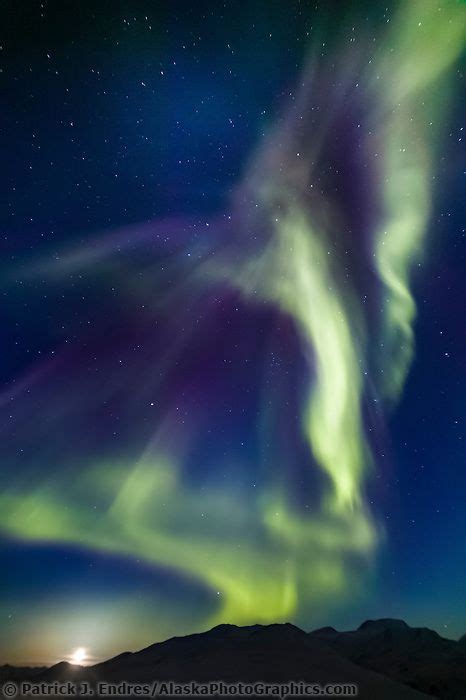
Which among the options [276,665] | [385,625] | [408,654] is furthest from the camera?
[385,625]

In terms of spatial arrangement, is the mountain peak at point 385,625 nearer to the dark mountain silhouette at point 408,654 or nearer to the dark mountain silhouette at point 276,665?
the dark mountain silhouette at point 408,654

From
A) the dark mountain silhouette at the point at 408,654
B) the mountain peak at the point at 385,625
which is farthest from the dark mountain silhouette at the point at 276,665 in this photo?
the mountain peak at the point at 385,625

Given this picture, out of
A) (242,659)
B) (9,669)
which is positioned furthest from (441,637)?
(9,669)

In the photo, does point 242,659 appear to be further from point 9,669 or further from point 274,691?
point 9,669

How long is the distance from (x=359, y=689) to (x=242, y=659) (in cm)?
2002

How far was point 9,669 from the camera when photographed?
10206cm

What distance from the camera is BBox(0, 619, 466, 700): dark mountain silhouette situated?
61500mm

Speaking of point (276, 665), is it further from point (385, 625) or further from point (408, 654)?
point (385, 625)

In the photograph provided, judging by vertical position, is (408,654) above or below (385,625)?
below

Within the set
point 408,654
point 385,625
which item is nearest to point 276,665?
point 408,654

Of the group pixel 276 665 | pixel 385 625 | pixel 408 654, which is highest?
pixel 385 625

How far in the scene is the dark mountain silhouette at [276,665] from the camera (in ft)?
202

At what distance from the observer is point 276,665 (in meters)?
67.3

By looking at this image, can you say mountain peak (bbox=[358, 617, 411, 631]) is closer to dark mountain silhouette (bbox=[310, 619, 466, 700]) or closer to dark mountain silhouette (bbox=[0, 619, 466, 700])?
dark mountain silhouette (bbox=[310, 619, 466, 700])
